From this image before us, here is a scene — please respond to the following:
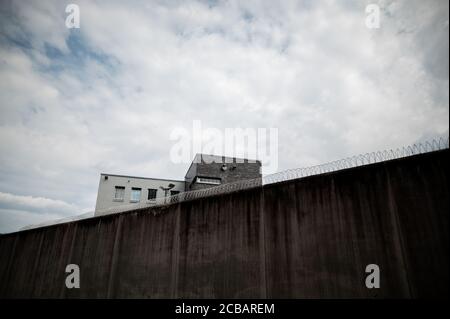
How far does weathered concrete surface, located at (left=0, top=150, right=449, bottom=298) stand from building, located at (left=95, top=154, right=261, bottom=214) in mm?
12610

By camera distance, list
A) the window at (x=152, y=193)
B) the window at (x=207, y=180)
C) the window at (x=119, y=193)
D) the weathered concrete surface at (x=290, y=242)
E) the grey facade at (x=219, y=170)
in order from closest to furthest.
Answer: the weathered concrete surface at (x=290, y=242) → the window at (x=207, y=180) → the grey facade at (x=219, y=170) → the window at (x=119, y=193) → the window at (x=152, y=193)

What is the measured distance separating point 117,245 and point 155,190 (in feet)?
55.1

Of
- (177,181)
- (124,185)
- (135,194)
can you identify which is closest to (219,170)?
(177,181)

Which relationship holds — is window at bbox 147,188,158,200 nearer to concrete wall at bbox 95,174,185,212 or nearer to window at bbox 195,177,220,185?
concrete wall at bbox 95,174,185,212

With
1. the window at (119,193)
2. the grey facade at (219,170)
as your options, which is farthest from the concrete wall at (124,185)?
the grey facade at (219,170)

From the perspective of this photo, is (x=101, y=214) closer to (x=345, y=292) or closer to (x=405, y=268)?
(x=345, y=292)

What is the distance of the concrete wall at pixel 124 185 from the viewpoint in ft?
82.3

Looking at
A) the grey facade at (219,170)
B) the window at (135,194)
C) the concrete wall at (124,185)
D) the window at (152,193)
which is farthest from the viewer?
the window at (152,193)

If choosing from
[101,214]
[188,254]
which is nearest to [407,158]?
[188,254]

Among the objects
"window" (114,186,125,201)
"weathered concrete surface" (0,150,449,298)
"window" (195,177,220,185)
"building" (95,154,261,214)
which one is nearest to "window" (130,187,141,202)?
"building" (95,154,261,214)

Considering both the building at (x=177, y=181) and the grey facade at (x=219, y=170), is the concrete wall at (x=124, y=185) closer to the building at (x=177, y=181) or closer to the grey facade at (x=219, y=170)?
the building at (x=177, y=181)

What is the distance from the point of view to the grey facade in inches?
912
